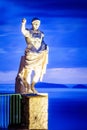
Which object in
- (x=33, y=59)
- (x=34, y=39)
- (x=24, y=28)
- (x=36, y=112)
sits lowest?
(x=36, y=112)

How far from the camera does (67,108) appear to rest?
21.1 ft

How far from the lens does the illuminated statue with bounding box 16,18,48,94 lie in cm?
642

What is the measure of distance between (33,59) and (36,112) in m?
0.83

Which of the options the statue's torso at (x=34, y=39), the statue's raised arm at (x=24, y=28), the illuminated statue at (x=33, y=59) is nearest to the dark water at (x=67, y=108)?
the illuminated statue at (x=33, y=59)

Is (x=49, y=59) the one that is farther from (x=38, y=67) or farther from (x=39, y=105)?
(x=39, y=105)

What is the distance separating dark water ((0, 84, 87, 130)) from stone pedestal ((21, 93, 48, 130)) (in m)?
0.20

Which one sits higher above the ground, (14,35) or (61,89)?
(14,35)

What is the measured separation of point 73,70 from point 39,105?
756 mm

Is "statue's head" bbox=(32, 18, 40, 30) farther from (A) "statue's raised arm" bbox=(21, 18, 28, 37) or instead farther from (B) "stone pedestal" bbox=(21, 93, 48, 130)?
(B) "stone pedestal" bbox=(21, 93, 48, 130)

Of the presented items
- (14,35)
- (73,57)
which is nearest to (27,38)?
(14,35)

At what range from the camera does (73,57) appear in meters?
6.43

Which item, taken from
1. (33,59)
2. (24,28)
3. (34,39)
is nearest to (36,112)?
(33,59)

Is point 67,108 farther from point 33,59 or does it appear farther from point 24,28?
point 24,28

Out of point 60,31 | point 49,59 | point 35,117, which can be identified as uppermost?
point 60,31
